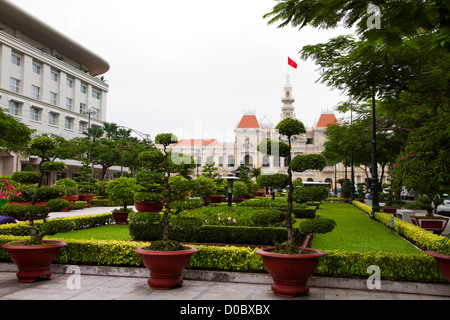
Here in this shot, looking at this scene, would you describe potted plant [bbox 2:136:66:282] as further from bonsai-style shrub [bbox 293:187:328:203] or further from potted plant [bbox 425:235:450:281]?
potted plant [bbox 425:235:450:281]

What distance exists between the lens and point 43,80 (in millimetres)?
41281

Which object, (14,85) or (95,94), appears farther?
(95,94)

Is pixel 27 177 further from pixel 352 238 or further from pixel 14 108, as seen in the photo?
pixel 14 108

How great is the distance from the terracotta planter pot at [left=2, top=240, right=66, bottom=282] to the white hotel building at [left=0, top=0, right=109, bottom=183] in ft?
90.8

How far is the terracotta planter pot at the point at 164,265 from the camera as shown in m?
5.96

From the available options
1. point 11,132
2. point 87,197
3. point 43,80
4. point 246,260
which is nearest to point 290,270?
point 246,260

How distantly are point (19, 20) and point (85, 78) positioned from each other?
37.8 ft

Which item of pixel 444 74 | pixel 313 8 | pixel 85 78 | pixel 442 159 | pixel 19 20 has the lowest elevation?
pixel 442 159

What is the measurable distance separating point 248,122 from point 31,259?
3006 inches

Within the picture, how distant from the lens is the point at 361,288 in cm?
618

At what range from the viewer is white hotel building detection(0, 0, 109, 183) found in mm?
36031
